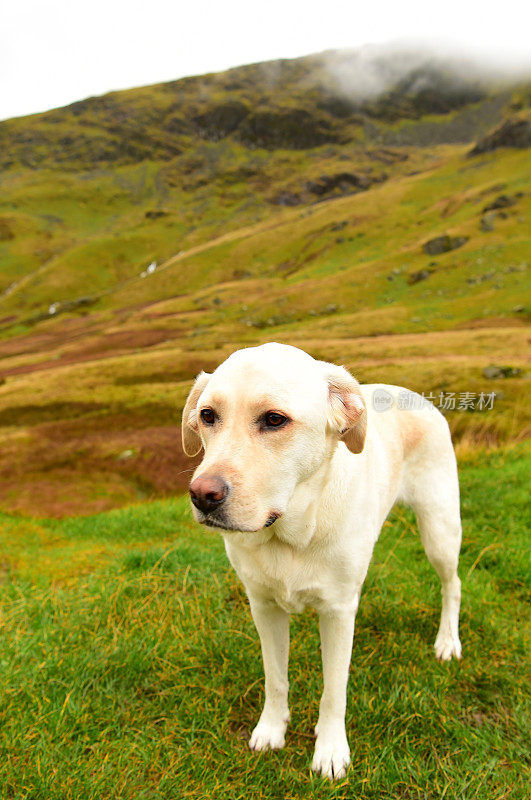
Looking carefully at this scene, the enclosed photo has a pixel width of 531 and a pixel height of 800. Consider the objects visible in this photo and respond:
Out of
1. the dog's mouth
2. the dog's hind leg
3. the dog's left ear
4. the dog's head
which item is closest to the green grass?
the dog's hind leg

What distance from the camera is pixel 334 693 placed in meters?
3.22

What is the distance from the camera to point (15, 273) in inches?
5330

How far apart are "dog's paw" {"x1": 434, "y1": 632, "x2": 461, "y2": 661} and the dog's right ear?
9.52 feet

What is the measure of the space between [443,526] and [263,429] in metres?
2.68

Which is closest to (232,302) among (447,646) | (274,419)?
(447,646)

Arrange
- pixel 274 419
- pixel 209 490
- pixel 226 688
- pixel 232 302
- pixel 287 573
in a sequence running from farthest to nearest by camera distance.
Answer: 1. pixel 232 302
2. pixel 226 688
3. pixel 287 573
4. pixel 274 419
5. pixel 209 490

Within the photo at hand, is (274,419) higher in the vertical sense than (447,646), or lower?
higher

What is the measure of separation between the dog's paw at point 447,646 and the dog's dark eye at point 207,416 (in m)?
3.24

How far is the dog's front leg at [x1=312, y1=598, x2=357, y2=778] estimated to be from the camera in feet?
10.4

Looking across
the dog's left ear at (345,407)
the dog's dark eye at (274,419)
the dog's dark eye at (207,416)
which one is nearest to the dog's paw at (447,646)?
the dog's left ear at (345,407)

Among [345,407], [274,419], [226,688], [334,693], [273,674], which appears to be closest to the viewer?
[274,419]

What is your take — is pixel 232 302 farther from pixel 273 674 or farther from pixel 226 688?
pixel 273 674

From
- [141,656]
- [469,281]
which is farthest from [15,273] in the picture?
[141,656]

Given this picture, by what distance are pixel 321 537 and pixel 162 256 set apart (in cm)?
15222
